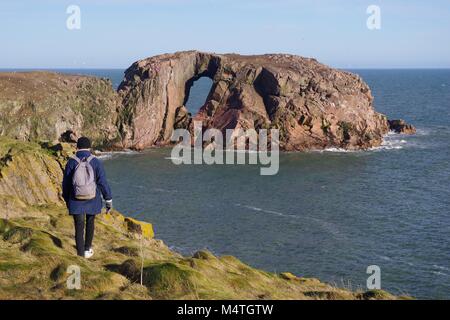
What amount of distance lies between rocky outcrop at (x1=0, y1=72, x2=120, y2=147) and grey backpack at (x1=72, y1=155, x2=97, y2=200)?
80585 mm

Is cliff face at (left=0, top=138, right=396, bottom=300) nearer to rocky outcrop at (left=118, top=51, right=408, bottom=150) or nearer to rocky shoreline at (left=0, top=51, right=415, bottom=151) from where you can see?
rocky shoreline at (left=0, top=51, right=415, bottom=151)

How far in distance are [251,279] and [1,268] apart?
296 inches

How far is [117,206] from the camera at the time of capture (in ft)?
210

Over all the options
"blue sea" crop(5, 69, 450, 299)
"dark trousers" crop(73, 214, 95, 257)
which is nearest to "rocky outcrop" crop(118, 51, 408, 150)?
"blue sea" crop(5, 69, 450, 299)

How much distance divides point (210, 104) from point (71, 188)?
9988 centimetres

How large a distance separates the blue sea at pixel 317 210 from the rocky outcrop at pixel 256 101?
8365 mm

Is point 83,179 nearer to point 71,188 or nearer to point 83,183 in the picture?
point 83,183

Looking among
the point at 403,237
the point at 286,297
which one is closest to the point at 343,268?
the point at 403,237

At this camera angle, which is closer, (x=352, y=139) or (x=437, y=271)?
(x=437, y=271)

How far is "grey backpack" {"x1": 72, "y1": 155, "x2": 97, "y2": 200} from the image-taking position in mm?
15422

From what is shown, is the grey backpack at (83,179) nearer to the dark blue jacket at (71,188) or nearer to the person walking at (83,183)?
the person walking at (83,183)

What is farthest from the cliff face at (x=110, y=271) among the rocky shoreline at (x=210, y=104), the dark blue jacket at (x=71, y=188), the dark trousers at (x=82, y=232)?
the rocky shoreline at (x=210, y=104)
